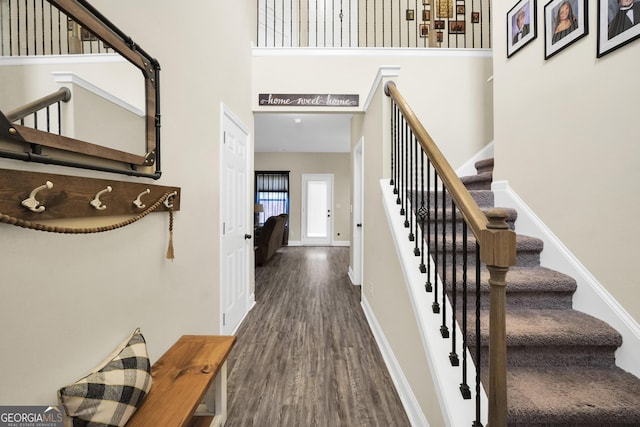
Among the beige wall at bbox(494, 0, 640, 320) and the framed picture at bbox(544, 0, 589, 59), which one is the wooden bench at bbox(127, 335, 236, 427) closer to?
the beige wall at bbox(494, 0, 640, 320)

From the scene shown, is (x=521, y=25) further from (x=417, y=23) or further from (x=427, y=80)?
(x=417, y=23)

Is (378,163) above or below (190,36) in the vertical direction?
below

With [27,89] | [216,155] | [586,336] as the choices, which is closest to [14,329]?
[27,89]

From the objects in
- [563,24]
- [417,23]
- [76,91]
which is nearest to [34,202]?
[76,91]

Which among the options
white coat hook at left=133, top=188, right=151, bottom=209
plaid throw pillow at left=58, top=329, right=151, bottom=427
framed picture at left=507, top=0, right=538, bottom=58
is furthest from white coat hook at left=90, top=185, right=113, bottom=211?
A: framed picture at left=507, top=0, right=538, bottom=58

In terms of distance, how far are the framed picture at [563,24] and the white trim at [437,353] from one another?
5.64 feet

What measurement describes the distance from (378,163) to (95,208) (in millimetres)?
2118

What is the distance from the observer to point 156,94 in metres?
1.39

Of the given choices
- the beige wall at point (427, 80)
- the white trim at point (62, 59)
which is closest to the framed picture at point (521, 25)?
the beige wall at point (427, 80)

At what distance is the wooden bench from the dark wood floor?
0.24 m

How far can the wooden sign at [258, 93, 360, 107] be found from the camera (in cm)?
347

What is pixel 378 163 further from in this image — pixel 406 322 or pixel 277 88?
pixel 277 88

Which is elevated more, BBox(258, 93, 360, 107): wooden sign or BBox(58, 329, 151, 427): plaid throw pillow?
BBox(258, 93, 360, 107): wooden sign

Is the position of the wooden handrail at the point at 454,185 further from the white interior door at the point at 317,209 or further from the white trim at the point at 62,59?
the white interior door at the point at 317,209
